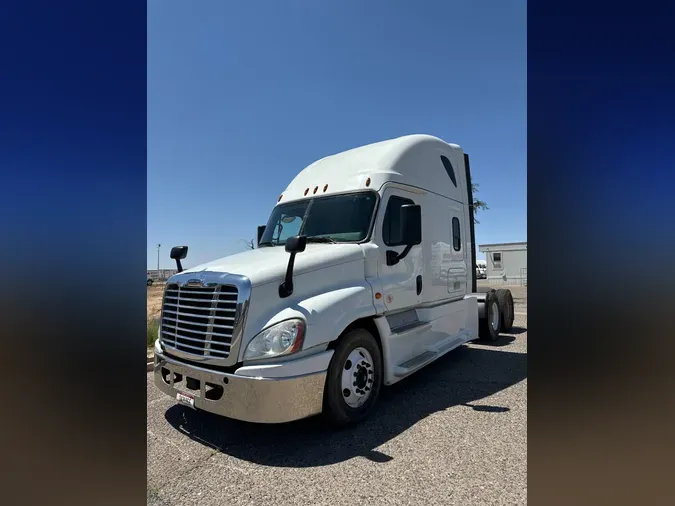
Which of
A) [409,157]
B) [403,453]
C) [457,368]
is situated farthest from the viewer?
Answer: [457,368]

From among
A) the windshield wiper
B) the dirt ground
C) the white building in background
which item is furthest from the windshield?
the white building in background

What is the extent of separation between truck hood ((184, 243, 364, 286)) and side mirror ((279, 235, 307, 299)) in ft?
0.32

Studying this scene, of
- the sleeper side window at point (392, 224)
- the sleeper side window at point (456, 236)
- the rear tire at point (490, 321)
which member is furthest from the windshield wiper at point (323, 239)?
the rear tire at point (490, 321)

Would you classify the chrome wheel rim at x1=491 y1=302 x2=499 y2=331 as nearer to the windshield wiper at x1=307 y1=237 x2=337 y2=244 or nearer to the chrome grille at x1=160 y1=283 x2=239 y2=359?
the windshield wiper at x1=307 y1=237 x2=337 y2=244

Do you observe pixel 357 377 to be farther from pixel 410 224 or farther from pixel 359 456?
pixel 410 224

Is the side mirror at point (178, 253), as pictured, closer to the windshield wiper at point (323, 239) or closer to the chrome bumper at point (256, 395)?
the chrome bumper at point (256, 395)

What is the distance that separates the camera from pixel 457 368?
639 centimetres

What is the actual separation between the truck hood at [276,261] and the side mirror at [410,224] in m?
0.60

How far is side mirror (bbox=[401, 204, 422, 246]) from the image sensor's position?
4641 millimetres

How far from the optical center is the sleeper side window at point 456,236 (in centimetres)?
671
